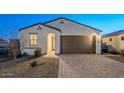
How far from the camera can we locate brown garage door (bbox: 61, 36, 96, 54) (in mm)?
21000

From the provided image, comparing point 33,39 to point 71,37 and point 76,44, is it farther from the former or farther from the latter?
point 76,44

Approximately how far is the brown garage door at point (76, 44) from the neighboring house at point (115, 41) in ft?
9.79

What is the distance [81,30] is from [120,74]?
37.9 ft

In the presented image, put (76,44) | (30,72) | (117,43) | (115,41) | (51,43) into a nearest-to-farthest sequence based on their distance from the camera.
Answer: (30,72)
(51,43)
(76,44)
(117,43)
(115,41)

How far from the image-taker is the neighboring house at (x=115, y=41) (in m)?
21.5

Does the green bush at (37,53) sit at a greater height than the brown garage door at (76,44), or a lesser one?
lesser

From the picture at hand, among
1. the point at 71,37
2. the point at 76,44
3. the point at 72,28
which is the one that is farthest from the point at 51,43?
the point at 72,28

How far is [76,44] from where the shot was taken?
830 inches

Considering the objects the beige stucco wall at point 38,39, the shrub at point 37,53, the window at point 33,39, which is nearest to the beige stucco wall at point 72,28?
the beige stucco wall at point 38,39

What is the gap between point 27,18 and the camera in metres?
16.9

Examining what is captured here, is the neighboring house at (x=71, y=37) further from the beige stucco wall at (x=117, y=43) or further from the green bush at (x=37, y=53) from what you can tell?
the green bush at (x=37, y=53)

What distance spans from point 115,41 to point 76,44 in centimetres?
488
